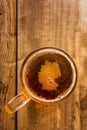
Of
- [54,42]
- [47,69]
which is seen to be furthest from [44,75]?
[54,42]

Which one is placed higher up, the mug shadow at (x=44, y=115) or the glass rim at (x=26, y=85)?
the glass rim at (x=26, y=85)

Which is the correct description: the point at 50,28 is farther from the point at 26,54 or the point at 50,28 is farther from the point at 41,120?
the point at 41,120

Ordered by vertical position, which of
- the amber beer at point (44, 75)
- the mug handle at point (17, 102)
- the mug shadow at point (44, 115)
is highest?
the amber beer at point (44, 75)

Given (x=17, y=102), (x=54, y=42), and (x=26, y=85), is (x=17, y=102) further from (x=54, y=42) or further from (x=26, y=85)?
(x=54, y=42)

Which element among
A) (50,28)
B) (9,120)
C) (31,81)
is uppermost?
(50,28)

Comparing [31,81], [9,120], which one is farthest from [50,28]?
[9,120]
